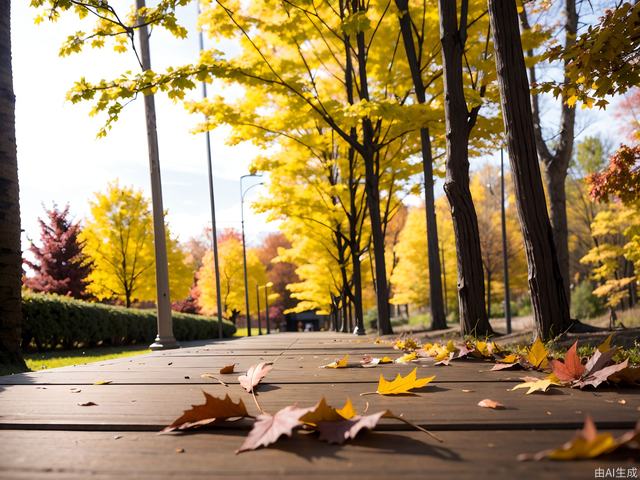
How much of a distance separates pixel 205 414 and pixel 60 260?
32775 millimetres

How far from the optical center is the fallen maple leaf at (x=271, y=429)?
1286 mm

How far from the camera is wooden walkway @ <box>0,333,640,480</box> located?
1.13 metres

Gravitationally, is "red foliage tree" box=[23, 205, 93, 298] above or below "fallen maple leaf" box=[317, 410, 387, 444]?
above

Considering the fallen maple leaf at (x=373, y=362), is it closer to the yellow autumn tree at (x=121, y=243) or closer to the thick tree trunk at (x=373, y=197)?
the thick tree trunk at (x=373, y=197)

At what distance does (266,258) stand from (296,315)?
10.3 metres

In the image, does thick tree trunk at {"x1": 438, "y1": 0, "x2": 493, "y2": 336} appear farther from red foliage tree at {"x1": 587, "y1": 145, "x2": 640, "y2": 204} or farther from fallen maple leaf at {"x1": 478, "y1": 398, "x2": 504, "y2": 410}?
red foliage tree at {"x1": 587, "y1": 145, "x2": 640, "y2": 204}

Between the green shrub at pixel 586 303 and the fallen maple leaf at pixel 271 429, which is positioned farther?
the green shrub at pixel 586 303

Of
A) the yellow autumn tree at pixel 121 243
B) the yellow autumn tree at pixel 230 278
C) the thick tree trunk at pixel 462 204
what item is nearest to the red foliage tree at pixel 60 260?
the yellow autumn tree at pixel 121 243

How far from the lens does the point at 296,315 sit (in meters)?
77.0

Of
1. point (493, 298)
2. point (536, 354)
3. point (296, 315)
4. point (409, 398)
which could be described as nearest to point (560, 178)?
point (536, 354)

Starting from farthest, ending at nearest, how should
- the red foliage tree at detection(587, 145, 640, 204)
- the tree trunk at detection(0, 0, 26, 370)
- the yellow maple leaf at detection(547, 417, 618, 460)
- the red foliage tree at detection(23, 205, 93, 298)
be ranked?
1. the red foliage tree at detection(23, 205, 93, 298)
2. the red foliage tree at detection(587, 145, 640, 204)
3. the tree trunk at detection(0, 0, 26, 370)
4. the yellow maple leaf at detection(547, 417, 618, 460)

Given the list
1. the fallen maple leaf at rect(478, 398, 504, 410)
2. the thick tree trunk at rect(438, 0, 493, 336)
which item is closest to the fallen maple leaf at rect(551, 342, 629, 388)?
the fallen maple leaf at rect(478, 398, 504, 410)

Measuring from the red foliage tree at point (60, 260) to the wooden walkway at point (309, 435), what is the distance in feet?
98.4

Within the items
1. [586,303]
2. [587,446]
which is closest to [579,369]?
[587,446]
